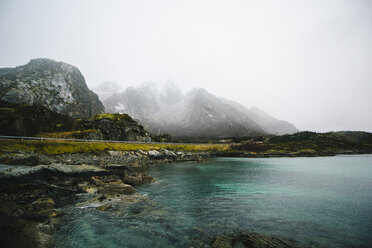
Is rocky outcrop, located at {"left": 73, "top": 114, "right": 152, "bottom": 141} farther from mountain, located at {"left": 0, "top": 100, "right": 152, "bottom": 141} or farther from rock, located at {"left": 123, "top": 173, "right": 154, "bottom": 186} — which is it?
rock, located at {"left": 123, "top": 173, "right": 154, "bottom": 186}

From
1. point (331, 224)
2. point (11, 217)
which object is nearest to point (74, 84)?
point (11, 217)

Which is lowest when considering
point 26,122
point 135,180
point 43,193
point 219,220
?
point 135,180

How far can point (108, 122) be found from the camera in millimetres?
99438

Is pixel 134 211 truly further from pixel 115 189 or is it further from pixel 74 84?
pixel 74 84

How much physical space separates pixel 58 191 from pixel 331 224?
28936 mm

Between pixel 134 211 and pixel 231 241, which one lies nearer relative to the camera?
pixel 231 241

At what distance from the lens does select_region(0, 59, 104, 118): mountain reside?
137688mm

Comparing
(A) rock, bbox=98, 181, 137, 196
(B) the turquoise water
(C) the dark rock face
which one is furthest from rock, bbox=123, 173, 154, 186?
(C) the dark rock face

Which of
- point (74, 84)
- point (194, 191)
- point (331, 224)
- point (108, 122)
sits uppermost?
point (74, 84)

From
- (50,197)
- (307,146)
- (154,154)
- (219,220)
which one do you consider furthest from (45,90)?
(307,146)

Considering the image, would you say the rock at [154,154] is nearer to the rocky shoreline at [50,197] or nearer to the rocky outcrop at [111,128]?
the rocky shoreline at [50,197]

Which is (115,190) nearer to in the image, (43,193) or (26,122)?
(43,193)

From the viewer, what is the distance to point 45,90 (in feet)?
525

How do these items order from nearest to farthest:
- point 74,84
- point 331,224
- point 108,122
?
point 331,224, point 108,122, point 74,84
